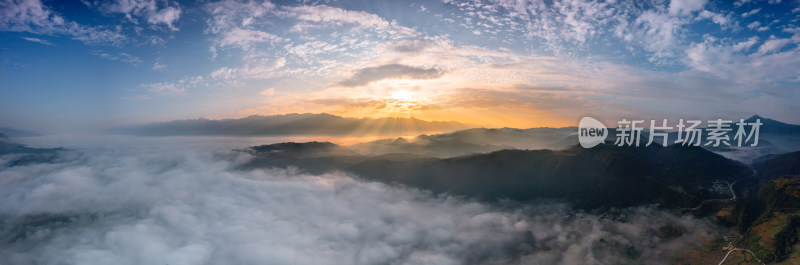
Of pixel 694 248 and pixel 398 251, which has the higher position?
pixel 694 248

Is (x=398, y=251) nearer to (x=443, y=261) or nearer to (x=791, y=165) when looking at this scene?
(x=443, y=261)

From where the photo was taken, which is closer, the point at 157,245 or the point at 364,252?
the point at 364,252

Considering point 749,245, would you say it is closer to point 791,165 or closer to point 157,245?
point 791,165

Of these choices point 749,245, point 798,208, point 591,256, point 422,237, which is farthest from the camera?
point 422,237

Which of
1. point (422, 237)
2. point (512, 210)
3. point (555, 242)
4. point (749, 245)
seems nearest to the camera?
point (749, 245)

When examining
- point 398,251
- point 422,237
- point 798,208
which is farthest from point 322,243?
point 798,208

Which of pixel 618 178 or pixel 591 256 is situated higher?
pixel 618 178

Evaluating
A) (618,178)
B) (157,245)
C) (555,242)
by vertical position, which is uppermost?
(618,178)

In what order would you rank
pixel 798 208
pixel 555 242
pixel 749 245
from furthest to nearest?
pixel 555 242
pixel 798 208
pixel 749 245

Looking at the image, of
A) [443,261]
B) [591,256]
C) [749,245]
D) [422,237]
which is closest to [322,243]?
[422,237]
